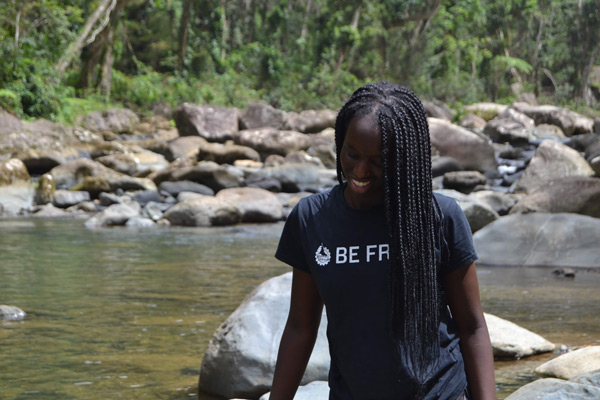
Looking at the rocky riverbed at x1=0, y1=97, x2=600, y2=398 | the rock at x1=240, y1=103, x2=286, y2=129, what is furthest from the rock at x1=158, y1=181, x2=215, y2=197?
the rock at x1=240, y1=103, x2=286, y2=129

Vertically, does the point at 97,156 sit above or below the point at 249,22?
below

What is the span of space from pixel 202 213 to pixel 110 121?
12792 mm

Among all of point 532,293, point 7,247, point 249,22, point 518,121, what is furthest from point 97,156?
point 249,22

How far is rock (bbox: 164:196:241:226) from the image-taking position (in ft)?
52.1

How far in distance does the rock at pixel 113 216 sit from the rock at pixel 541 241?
7.15 metres

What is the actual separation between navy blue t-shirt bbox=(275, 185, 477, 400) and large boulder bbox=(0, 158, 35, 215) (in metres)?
16.5

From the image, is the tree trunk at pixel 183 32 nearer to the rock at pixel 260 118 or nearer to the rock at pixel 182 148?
the rock at pixel 260 118

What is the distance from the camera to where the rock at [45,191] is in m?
18.3

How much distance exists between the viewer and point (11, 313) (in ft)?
23.7

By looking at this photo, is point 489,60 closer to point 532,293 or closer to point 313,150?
point 313,150

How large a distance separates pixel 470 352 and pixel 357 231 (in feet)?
1.18

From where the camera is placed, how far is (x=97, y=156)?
23.5m

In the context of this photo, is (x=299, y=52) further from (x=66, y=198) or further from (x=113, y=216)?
(x=113, y=216)

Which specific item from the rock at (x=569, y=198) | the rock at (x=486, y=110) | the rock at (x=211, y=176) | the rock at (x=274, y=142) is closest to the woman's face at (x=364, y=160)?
the rock at (x=569, y=198)
